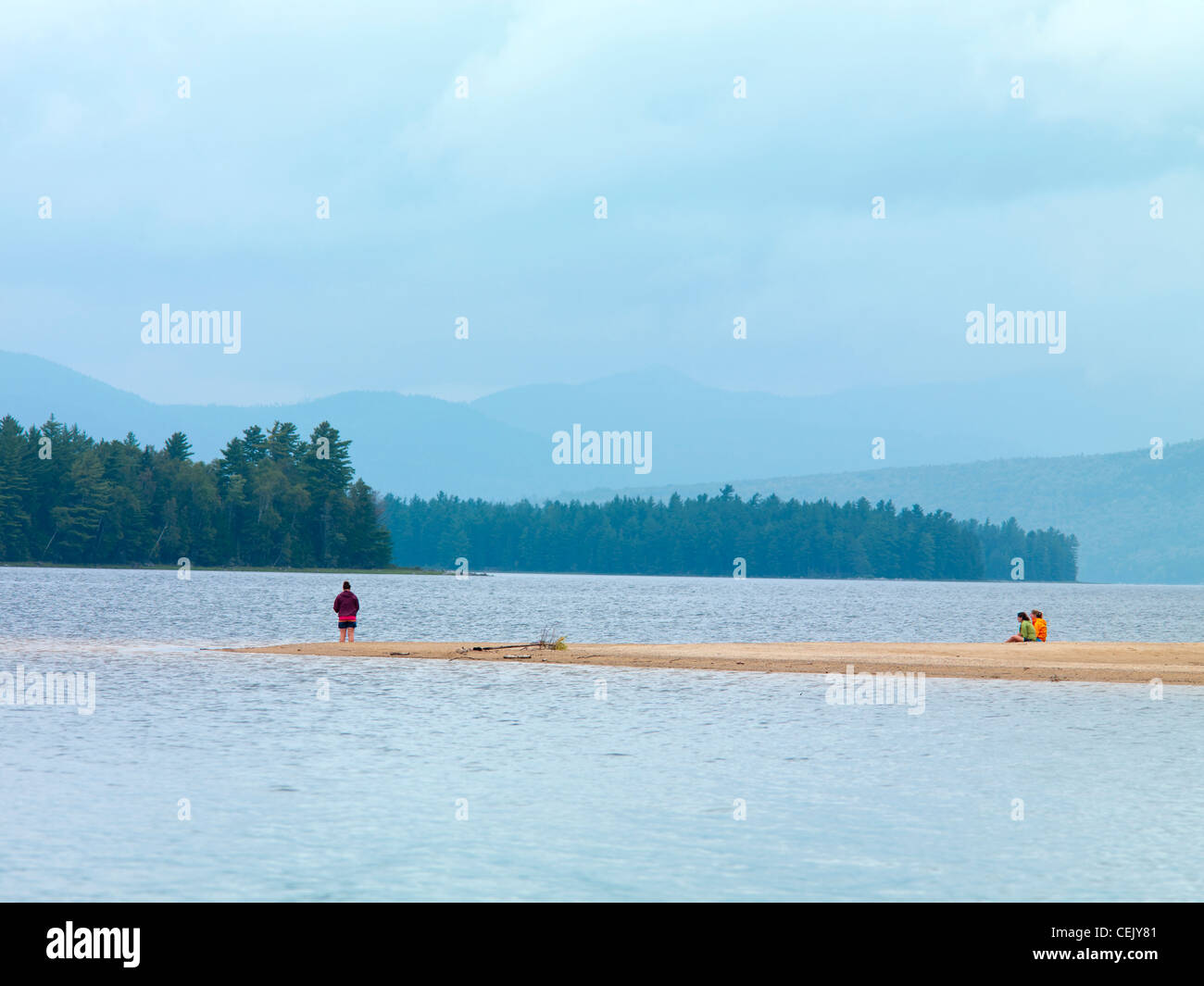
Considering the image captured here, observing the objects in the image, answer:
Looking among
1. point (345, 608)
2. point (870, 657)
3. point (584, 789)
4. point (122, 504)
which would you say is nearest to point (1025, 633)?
point (870, 657)

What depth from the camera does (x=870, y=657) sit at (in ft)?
172

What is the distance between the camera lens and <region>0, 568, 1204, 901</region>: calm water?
1586 cm

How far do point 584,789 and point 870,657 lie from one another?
32359mm

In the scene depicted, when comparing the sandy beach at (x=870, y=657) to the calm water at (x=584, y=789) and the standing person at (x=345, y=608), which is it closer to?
the standing person at (x=345, y=608)

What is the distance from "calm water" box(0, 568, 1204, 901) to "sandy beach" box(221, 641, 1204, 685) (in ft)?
11.9

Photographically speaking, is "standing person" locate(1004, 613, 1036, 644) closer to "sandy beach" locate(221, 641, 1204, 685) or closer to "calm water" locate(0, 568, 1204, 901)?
"sandy beach" locate(221, 641, 1204, 685)

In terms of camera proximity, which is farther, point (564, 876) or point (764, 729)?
point (764, 729)

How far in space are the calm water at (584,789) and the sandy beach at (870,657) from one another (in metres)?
3.63

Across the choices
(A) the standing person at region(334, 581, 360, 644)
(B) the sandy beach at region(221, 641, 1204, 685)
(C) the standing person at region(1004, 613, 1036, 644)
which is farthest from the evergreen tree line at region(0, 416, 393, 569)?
(C) the standing person at region(1004, 613, 1036, 644)

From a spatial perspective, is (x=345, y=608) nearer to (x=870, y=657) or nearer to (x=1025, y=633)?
(x=870, y=657)

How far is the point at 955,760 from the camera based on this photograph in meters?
25.7
